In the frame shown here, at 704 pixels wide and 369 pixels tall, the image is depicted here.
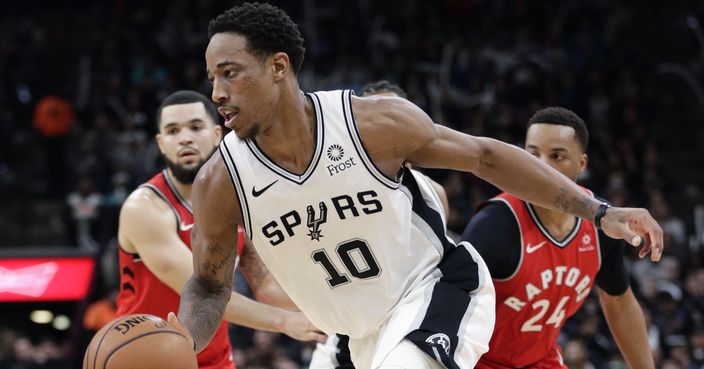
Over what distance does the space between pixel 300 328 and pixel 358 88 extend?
939cm

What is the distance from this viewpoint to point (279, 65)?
12.7ft

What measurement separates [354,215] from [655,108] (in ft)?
39.2

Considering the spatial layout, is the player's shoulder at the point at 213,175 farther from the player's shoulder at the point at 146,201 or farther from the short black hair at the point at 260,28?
the player's shoulder at the point at 146,201

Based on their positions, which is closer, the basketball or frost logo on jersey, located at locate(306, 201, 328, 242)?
the basketball

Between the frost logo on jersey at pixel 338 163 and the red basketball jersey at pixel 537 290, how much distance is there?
140 cm

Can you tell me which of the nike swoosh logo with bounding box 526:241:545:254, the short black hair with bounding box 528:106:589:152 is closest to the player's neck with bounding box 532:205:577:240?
the nike swoosh logo with bounding box 526:241:545:254

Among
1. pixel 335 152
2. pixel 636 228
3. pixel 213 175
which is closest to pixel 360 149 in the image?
pixel 335 152

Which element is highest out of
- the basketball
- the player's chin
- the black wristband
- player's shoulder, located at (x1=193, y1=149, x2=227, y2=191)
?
the player's chin

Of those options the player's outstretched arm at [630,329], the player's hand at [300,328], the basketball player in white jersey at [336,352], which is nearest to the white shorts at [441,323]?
the player's hand at [300,328]

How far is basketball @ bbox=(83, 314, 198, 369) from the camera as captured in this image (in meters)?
3.33

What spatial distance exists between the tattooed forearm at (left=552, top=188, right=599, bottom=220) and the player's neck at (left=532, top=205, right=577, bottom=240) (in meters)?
1.03

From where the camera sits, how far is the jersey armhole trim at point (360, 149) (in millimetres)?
3793

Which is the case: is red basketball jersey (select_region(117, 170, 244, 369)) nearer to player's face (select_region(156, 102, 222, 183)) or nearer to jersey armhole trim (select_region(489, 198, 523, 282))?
player's face (select_region(156, 102, 222, 183))

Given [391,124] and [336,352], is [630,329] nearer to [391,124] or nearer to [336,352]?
[336,352]
